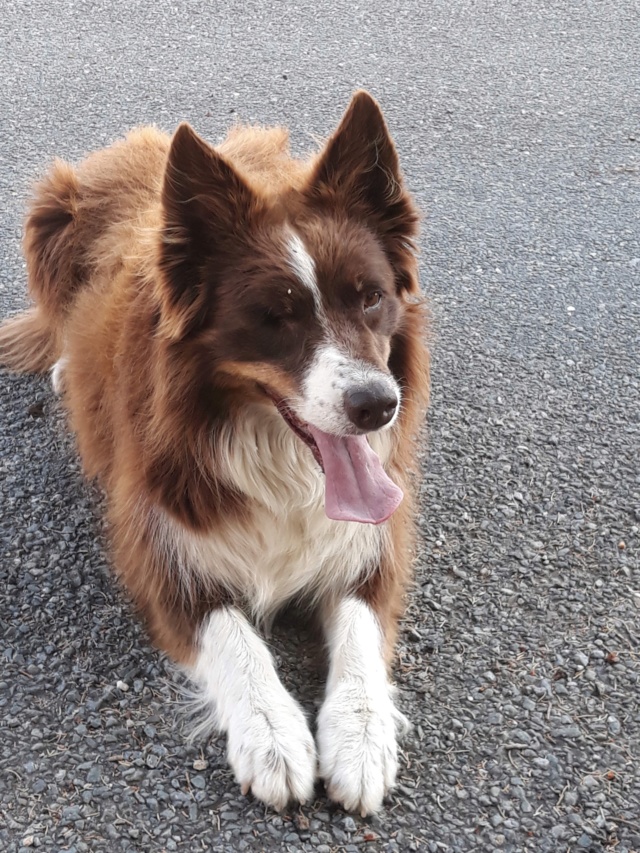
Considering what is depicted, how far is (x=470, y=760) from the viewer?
2.93 metres

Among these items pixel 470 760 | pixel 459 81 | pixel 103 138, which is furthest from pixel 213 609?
pixel 459 81

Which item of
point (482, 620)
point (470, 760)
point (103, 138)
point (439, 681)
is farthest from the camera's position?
point (103, 138)

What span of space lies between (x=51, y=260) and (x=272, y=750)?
297 cm

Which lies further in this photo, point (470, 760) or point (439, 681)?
point (439, 681)

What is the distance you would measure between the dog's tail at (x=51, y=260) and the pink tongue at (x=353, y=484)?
217 centimetres

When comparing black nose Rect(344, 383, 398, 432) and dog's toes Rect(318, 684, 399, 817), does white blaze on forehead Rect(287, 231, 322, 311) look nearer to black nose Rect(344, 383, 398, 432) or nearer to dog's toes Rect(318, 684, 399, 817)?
black nose Rect(344, 383, 398, 432)

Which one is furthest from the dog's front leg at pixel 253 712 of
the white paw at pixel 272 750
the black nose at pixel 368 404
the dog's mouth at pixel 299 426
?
the black nose at pixel 368 404

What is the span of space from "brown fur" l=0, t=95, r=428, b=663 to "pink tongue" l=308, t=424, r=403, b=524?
0.27 metres

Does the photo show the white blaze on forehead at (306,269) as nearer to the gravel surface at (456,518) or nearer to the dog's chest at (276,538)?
the dog's chest at (276,538)

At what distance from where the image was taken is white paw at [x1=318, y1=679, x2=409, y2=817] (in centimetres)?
270

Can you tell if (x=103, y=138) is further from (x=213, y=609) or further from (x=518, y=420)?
(x=213, y=609)

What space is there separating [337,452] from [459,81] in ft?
21.1

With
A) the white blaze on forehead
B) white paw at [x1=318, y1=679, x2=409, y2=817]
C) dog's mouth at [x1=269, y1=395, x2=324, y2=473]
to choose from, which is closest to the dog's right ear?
the white blaze on forehead

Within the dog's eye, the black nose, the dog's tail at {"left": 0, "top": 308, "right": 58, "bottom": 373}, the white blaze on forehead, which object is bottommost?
the dog's tail at {"left": 0, "top": 308, "right": 58, "bottom": 373}
